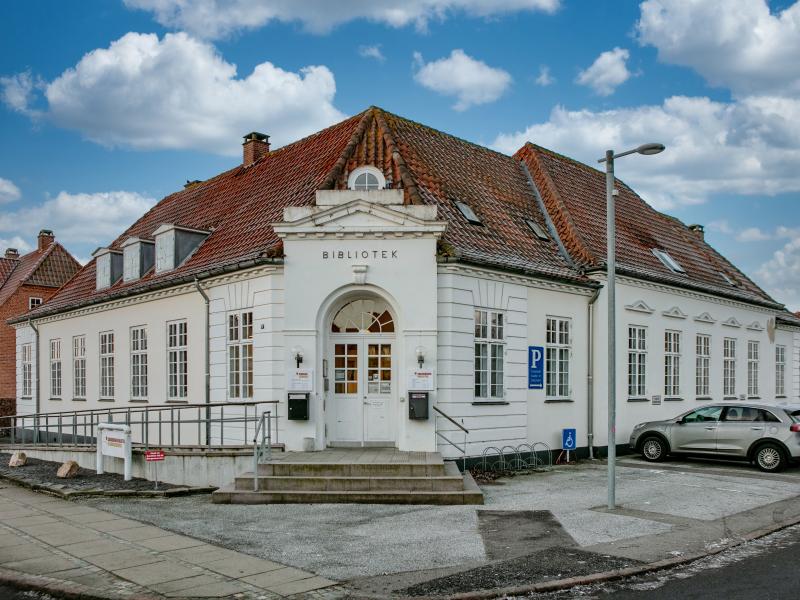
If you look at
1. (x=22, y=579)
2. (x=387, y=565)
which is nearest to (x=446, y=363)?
(x=387, y=565)

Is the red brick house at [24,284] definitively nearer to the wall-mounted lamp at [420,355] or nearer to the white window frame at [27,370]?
the white window frame at [27,370]

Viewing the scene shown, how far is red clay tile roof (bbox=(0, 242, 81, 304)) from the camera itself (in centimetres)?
4534

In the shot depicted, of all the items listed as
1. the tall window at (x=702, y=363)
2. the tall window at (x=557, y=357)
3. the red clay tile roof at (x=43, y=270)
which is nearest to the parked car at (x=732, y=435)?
the tall window at (x=557, y=357)

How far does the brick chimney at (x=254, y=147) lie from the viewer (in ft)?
86.1

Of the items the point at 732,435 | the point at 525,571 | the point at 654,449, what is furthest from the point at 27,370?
the point at 525,571

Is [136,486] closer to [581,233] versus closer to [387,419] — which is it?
[387,419]

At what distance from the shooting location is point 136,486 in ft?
49.9

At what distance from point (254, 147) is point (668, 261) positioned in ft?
45.3

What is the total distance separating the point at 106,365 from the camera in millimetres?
23906

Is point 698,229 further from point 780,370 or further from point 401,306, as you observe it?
point 401,306

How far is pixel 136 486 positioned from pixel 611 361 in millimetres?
9155

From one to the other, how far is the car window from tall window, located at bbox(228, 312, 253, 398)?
34.8 feet

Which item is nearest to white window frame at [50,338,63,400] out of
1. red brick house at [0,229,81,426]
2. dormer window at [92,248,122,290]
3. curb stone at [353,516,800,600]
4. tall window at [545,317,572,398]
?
dormer window at [92,248,122,290]

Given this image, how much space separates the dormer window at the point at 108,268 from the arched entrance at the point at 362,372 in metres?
10.9
